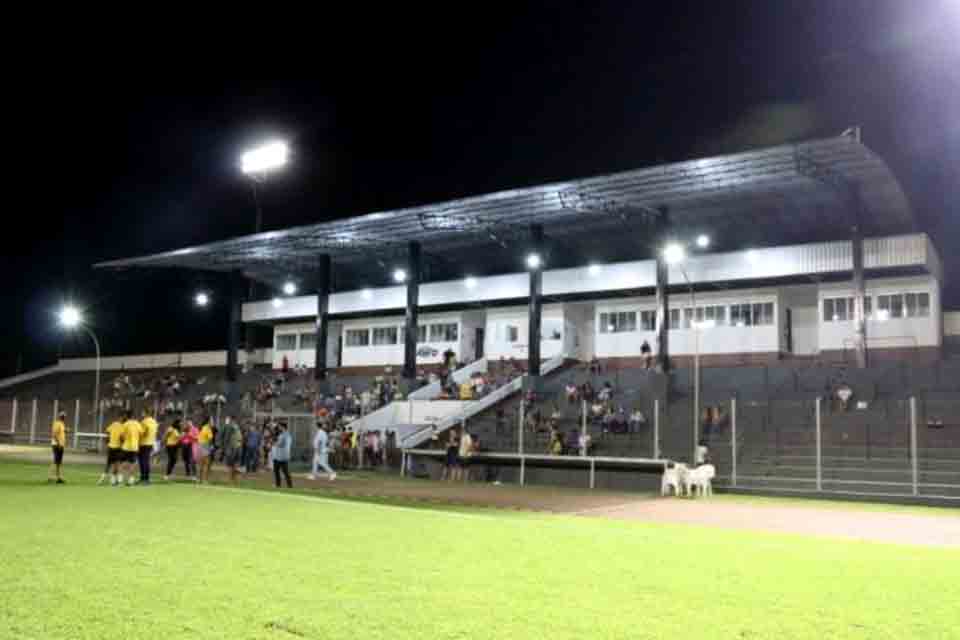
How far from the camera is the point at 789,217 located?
39.5 metres

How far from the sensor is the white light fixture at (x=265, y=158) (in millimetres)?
50094

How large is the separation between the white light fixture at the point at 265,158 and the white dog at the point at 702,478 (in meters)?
34.1

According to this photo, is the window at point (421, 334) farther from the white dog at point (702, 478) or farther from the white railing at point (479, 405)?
the white dog at point (702, 478)

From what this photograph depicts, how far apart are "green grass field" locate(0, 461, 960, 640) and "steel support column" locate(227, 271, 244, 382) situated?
1646 inches

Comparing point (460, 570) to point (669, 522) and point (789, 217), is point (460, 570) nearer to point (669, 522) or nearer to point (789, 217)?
point (669, 522)

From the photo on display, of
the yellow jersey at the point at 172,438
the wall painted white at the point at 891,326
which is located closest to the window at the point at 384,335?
the wall painted white at the point at 891,326

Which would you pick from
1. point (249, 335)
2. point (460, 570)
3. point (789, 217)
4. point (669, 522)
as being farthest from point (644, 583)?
point (249, 335)

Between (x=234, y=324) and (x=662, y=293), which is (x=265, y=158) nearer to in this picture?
(x=234, y=324)

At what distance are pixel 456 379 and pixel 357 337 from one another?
13.0 metres

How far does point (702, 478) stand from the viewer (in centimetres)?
2355

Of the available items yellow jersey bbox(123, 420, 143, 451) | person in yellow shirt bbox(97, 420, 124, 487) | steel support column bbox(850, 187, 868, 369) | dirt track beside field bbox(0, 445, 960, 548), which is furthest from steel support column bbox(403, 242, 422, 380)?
person in yellow shirt bbox(97, 420, 124, 487)

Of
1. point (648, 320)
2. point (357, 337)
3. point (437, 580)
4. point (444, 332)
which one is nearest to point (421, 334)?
point (444, 332)

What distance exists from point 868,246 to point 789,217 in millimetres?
4272

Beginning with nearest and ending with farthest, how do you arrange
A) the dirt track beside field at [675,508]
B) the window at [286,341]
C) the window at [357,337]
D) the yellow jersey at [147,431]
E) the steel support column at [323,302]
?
the dirt track beside field at [675,508] → the yellow jersey at [147,431] → the steel support column at [323,302] → the window at [357,337] → the window at [286,341]
